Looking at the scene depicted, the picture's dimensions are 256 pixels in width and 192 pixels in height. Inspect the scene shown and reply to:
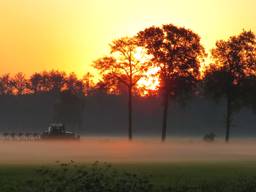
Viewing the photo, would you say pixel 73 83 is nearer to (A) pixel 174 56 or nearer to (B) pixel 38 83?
(B) pixel 38 83

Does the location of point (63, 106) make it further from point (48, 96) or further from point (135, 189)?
point (135, 189)

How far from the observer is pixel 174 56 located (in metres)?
100

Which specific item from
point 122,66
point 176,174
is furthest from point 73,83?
point 176,174

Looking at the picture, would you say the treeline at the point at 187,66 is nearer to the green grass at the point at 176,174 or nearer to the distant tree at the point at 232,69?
the distant tree at the point at 232,69

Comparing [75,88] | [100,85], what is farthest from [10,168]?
[75,88]

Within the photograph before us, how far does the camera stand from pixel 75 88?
187500 millimetres

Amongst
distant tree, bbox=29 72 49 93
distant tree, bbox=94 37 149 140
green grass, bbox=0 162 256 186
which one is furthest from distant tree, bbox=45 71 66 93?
green grass, bbox=0 162 256 186

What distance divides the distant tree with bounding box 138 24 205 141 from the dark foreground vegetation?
58.1 m

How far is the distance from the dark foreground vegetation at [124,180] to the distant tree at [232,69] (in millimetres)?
58450

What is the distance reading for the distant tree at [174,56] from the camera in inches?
3910

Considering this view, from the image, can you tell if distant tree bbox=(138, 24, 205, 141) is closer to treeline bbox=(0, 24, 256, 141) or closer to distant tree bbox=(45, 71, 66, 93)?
treeline bbox=(0, 24, 256, 141)

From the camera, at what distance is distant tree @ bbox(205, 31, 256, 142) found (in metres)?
98.9

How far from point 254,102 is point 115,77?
19.7 m

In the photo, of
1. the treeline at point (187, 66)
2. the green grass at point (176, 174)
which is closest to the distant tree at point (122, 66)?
the treeline at point (187, 66)
